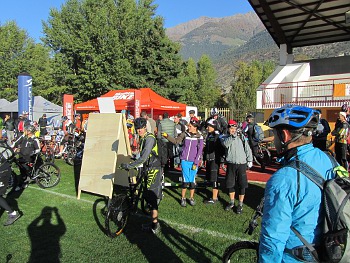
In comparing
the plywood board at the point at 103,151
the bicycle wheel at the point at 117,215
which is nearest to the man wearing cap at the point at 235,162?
the bicycle wheel at the point at 117,215

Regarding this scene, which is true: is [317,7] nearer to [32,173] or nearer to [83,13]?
[32,173]

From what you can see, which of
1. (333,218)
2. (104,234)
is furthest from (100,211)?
(333,218)

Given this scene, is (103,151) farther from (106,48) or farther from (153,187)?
(106,48)

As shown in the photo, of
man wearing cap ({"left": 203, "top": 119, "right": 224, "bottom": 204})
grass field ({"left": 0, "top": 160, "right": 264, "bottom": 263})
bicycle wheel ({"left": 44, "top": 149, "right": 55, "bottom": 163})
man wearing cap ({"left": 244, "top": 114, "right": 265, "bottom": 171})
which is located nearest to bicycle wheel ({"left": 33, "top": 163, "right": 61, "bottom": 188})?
grass field ({"left": 0, "top": 160, "right": 264, "bottom": 263})

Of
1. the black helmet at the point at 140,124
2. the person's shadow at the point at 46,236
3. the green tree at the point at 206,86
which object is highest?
the green tree at the point at 206,86

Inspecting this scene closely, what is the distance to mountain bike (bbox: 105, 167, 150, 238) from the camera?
5.03 meters

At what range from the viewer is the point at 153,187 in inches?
209

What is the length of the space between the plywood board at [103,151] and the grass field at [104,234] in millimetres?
423

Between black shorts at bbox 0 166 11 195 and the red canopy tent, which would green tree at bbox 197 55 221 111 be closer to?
the red canopy tent

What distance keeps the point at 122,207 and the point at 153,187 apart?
61cm

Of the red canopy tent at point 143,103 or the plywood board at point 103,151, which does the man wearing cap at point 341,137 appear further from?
the red canopy tent at point 143,103

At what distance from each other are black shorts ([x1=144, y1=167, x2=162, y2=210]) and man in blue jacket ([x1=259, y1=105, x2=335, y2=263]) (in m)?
3.59

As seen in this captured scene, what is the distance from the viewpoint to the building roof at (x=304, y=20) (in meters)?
19.8

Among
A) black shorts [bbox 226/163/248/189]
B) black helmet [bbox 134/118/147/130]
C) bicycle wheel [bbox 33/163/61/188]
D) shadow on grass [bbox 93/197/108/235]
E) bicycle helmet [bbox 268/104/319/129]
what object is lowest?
shadow on grass [bbox 93/197/108/235]
